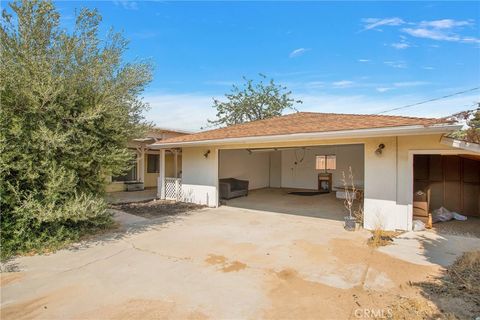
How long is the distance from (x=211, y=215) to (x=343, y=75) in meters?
12.1

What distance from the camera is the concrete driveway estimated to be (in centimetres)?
342

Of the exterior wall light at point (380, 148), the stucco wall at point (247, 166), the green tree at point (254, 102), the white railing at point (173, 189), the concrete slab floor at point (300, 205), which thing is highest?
the green tree at point (254, 102)

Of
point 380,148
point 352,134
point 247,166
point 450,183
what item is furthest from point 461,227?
point 247,166

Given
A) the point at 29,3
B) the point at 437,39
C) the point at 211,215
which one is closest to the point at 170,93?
the point at 211,215

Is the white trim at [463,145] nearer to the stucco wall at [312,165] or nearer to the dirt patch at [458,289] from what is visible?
the dirt patch at [458,289]

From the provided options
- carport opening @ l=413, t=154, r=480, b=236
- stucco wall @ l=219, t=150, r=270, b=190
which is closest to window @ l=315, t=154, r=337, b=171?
stucco wall @ l=219, t=150, r=270, b=190

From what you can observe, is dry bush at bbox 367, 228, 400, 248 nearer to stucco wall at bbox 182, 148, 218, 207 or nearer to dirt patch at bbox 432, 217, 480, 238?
dirt patch at bbox 432, 217, 480, 238

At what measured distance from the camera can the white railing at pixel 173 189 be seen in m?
12.5

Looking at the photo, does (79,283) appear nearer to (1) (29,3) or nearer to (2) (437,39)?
(1) (29,3)

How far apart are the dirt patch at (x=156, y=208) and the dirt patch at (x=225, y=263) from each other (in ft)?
14.4

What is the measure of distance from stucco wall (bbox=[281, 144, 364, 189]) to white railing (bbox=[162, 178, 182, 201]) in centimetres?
750

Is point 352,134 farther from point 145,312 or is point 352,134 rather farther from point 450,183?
point 145,312

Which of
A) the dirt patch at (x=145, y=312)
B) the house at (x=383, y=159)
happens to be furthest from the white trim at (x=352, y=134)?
the dirt patch at (x=145, y=312)

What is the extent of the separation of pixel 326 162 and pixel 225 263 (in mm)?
12717
